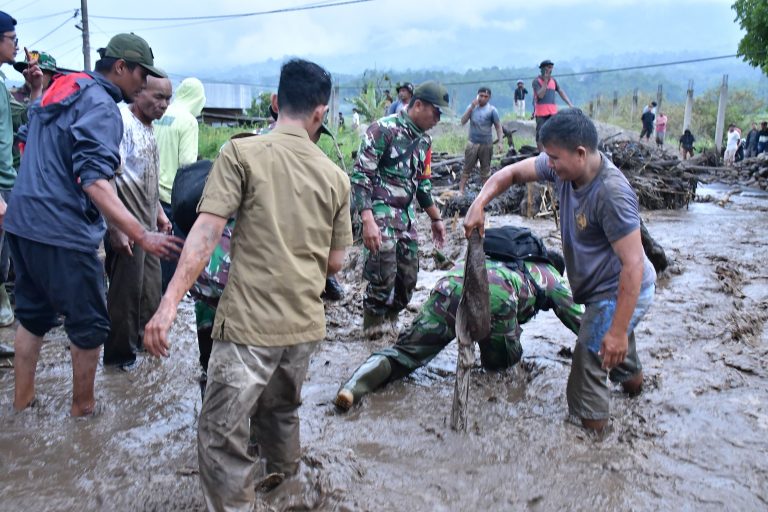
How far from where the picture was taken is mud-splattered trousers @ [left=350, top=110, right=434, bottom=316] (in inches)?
195

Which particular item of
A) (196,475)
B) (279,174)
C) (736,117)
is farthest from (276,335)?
(736,117)

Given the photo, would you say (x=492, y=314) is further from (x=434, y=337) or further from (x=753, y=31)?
(x=753, y=31)

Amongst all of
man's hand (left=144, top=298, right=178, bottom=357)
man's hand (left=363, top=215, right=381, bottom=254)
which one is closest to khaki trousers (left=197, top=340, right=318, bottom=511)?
man's hand (left=144, top=298, right=178, bottom=357)

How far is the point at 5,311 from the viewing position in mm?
5371

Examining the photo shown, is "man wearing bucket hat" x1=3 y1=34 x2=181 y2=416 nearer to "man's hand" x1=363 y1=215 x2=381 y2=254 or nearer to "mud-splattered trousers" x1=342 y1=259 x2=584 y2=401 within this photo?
"mud-splattered trousers" x1=342 y1=259 x2=584 y2=401

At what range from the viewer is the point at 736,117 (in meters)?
38.5

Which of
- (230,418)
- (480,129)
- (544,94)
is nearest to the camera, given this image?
(230,418)

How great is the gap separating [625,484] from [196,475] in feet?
6.59

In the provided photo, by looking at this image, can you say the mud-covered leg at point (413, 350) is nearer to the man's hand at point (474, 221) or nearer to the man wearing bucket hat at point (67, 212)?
the man's hand at point (474, 221)

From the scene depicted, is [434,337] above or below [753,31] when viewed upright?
below

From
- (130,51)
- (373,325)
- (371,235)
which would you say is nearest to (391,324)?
(373,325)

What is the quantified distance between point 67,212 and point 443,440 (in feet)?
7.46

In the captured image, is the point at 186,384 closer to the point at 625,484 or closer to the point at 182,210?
the point at 182,210

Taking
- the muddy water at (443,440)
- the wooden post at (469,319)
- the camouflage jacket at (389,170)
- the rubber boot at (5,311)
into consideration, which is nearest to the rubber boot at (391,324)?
the muddy water at (443,440)
